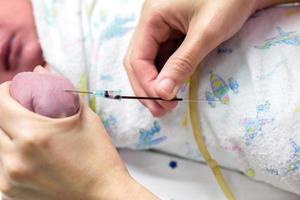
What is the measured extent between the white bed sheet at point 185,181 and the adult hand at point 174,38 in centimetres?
22

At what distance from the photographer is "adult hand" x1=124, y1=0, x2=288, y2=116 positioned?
2.80 feet

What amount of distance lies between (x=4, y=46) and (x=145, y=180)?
20.3 inches

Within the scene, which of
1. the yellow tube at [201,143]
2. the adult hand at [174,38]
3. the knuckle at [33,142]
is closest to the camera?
the knuckle at [33,142]

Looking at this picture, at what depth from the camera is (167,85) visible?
84 centimetres

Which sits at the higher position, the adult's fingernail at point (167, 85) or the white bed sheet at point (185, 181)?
the adult's fingernail at point (167, 85)

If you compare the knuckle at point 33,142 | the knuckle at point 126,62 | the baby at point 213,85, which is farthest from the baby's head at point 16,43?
the knuckle at point 33,142

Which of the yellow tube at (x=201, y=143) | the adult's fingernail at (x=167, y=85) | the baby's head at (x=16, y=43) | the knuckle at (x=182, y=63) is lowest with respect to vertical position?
the yellow tube at (x=201, y=143)

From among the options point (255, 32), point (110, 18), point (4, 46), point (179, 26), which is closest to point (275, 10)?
point (255, 32)

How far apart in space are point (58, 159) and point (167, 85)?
0.25 metres

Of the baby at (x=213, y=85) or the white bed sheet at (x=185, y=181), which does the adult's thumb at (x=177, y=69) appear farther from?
the white bed sheet at (x=185, y=181)

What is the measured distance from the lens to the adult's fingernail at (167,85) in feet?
2.75

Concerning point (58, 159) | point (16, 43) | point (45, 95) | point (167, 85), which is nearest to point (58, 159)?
point (58, 159)

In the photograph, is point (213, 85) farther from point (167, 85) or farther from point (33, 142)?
point (33, 142)

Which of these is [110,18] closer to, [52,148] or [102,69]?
[102,69]
